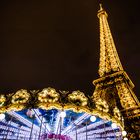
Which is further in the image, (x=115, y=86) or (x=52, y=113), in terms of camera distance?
(x=115, y=86)

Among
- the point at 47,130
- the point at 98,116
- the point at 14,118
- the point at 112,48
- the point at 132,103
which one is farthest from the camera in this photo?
the point at 112,48

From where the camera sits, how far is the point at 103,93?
34.8 metres

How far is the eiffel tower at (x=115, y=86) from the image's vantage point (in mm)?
28672

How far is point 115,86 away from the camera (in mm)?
34750

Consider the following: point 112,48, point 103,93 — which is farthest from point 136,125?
point 112,48

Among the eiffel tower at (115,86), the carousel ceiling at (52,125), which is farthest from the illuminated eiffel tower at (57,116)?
the eiffel tower at (115,86)

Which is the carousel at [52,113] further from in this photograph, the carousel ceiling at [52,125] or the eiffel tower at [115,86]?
the eiffel tower at [115,86]

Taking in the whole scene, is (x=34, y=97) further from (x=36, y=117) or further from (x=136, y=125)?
(x=136, y=125)

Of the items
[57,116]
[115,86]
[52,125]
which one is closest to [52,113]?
[57,116]

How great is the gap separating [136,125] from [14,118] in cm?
1997

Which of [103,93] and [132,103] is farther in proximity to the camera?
[103,93]

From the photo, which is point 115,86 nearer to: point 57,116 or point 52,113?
point 57,116

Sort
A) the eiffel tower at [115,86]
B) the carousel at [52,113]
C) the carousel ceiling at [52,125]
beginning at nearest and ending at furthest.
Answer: the carousel at [52,113] → the carousel ceiling at [52,125] → the eiffel tower at [115,86]

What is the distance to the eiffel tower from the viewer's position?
2867 cm
